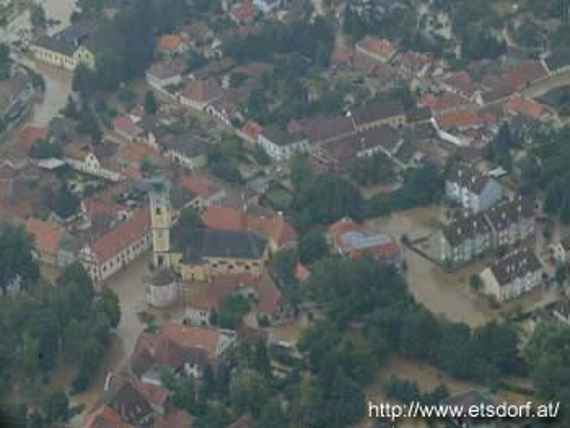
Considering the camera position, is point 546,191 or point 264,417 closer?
point 264,417

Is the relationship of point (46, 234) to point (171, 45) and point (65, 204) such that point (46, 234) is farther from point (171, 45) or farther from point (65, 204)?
point (171, 45)

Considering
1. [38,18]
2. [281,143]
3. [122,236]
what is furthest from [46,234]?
[38,18]

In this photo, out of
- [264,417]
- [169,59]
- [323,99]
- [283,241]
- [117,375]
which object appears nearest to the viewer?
[264,417]

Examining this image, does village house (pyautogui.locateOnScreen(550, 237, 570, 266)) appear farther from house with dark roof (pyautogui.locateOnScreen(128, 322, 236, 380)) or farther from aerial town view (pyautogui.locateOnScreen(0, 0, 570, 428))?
house with dark roof (pyautogui.locateOnScreen(128, 322, 236, 380))

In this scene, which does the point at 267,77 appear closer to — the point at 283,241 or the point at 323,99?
the point at 323,99

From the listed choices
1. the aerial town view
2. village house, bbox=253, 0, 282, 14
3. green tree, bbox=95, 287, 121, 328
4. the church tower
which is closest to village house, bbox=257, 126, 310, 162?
the aerial town view

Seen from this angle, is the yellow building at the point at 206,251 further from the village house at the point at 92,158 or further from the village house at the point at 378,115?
the village house at the point at 378,115

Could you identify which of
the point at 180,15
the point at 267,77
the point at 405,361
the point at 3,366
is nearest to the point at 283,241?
the point at 405,361

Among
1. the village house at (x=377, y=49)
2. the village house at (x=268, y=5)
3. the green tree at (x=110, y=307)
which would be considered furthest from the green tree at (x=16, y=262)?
the village house at (x=268, y=5)
